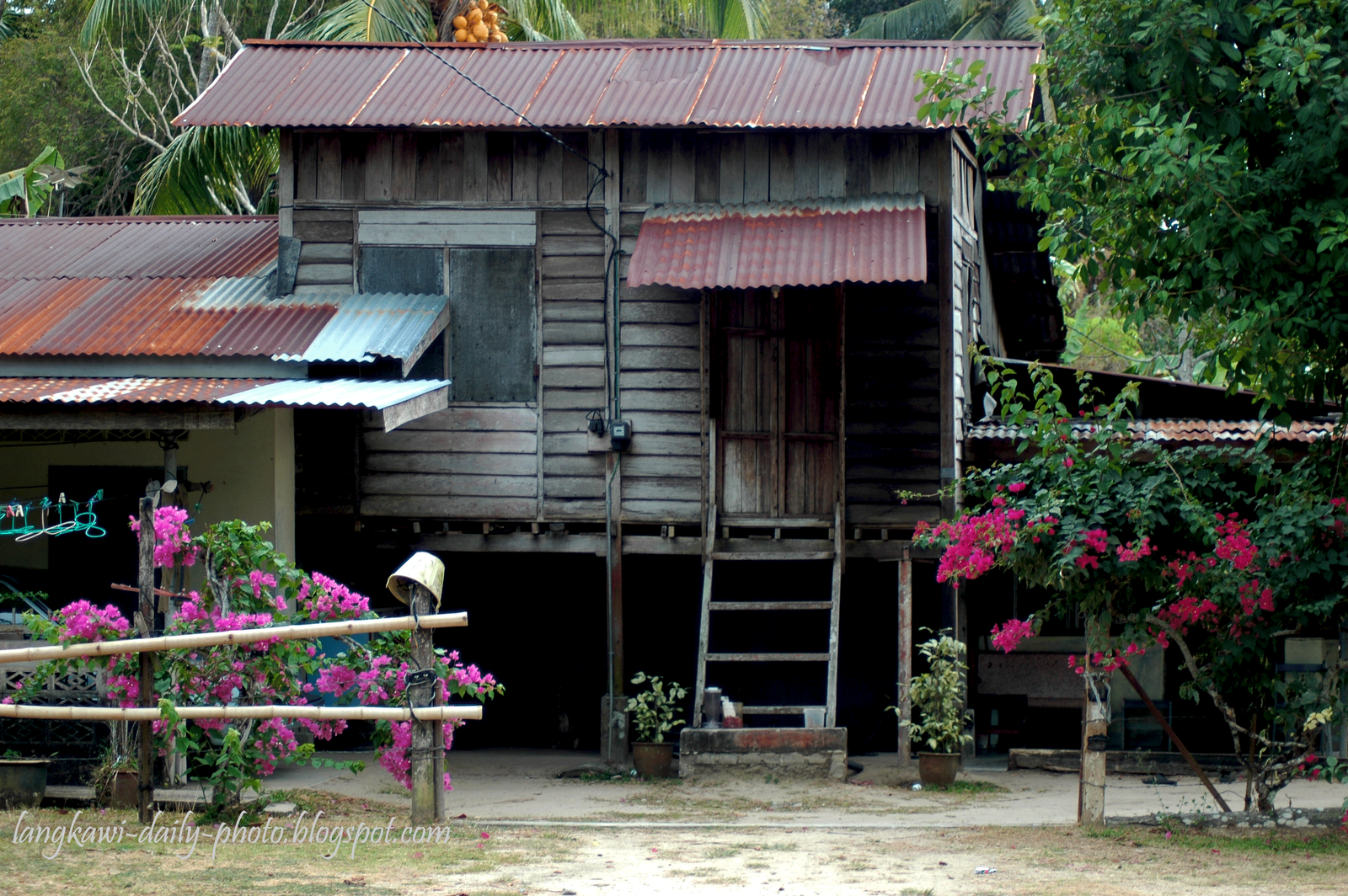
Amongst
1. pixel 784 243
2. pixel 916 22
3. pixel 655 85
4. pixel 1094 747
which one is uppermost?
pixel 916 22

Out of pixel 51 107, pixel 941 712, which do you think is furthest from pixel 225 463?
pixel 51 107

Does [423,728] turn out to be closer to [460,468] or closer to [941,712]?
[460,468]

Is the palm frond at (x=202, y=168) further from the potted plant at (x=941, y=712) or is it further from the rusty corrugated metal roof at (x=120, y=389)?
the potted plant at (x=941, y=712)

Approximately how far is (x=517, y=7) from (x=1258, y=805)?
46.3 feet

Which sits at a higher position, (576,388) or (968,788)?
(576,388)

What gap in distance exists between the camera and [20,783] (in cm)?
812

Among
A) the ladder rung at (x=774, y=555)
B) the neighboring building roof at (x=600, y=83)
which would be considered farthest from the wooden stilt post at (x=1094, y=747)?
the neighboring building roof at (x=600, y=83)

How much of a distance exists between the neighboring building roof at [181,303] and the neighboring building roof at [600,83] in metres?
1.52

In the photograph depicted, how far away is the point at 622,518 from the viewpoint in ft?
38.3

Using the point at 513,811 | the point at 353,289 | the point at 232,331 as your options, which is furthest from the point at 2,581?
the point at 513,811

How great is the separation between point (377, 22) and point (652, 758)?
10.8 m

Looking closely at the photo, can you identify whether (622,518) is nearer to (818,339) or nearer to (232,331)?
(818,339)

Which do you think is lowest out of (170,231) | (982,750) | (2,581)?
(982,750)

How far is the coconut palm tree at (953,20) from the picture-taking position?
23.6 metres
